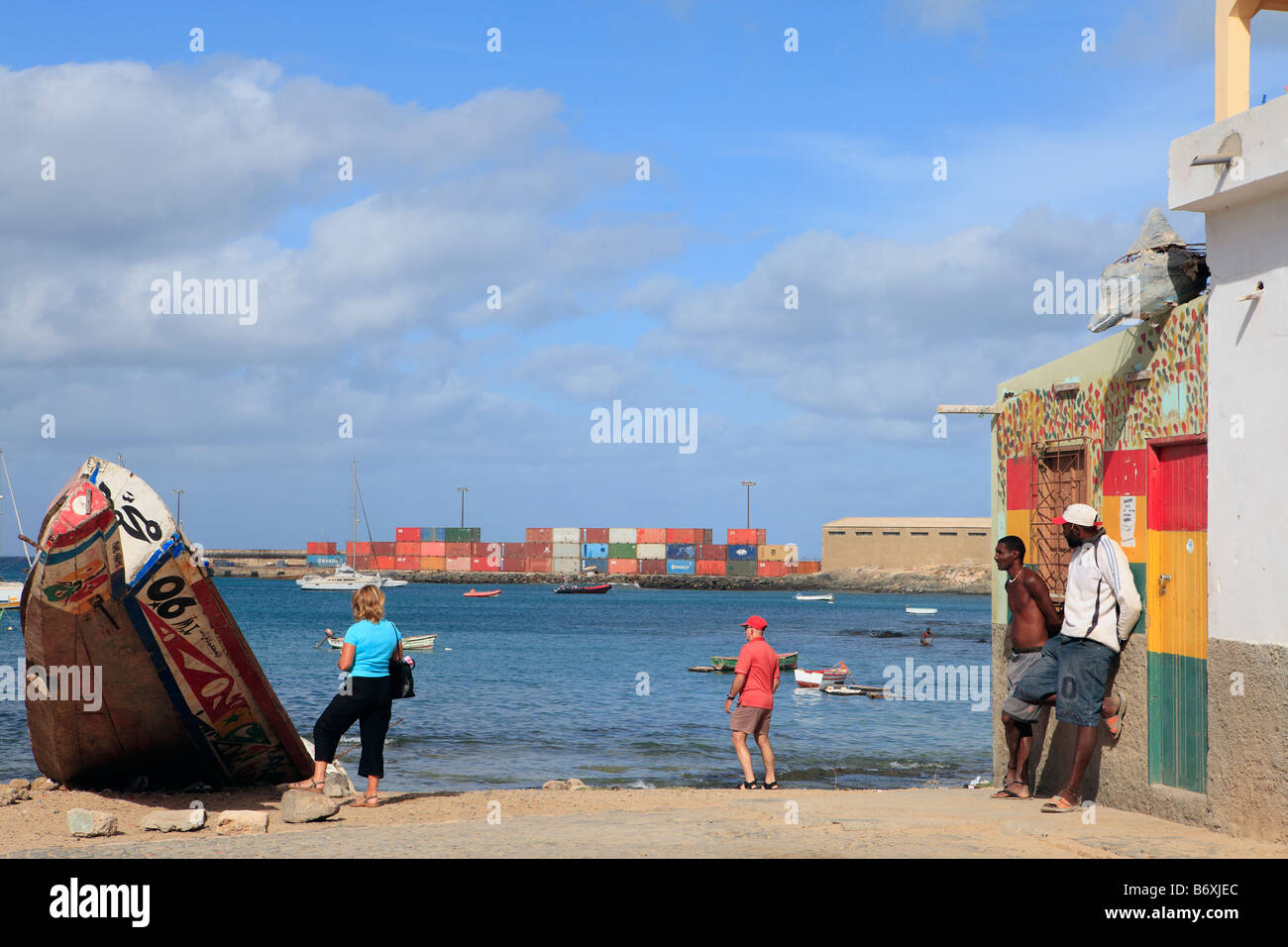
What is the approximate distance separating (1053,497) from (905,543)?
4449 inches

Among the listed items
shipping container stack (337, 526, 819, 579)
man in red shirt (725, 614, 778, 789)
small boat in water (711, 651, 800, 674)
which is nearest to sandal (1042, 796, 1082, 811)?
man in red shirt (725, 614, 778, 789)

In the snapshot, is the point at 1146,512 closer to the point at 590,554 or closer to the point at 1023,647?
the point at 1023,647

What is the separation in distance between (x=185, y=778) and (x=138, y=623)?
171 centimetres

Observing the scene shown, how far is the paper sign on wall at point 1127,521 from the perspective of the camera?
25.3 feet

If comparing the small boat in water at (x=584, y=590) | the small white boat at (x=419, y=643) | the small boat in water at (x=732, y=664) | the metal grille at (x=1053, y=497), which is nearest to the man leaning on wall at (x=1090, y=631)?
the metal grille at (x=1053, y=497)

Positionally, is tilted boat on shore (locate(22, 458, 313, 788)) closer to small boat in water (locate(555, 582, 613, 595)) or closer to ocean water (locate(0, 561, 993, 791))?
ocean water (locate(0, 561, 993, 791))

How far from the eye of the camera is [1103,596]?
299 inches

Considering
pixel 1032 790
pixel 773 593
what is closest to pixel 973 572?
pixel 773 593

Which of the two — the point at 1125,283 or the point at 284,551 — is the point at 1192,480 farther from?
the point at 284,551

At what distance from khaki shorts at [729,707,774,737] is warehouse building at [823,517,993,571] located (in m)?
109

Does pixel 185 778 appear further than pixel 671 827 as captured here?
Yes

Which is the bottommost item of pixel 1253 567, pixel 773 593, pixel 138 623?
pixel 773 593

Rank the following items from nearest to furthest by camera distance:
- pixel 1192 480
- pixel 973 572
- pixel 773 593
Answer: pixel 1192 480 < pixel 973 572 < pixel 773 593
